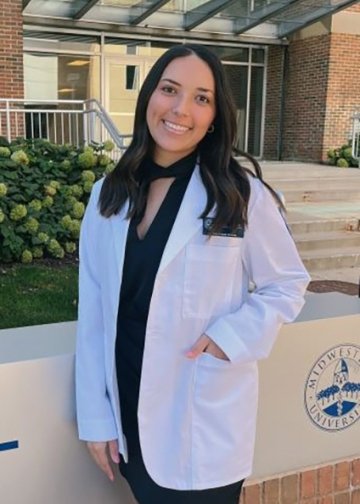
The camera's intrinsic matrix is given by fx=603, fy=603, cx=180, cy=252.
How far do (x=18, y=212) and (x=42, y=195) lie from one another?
1.74 feet

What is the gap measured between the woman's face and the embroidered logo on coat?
101 cm

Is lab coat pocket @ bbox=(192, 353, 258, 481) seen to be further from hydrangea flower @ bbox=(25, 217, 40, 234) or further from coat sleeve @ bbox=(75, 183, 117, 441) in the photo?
hydrangea flower @ bbox=(25, 217, 40, 234)

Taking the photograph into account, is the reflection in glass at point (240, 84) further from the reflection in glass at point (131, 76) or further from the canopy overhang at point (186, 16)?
the reflection in glass at point (131, 76)

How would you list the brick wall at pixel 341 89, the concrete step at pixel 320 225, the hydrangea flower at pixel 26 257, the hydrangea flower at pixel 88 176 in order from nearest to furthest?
the hydrangea flower at pixel 26 257, the hydrangea flower at pixel 88 176, the concrete step at pixel 320 225, the brick wall at pixel 341 89

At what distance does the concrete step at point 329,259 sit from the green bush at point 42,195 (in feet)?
8.26

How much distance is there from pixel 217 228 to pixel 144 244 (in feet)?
0.63

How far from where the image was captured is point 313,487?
7.32ft

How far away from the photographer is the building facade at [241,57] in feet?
38.6

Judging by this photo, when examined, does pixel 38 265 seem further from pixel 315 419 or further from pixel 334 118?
pixel 334 118

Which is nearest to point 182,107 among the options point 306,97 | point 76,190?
point 76,190

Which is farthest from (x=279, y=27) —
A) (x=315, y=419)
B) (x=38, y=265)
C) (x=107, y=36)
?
(x=315, y=419)

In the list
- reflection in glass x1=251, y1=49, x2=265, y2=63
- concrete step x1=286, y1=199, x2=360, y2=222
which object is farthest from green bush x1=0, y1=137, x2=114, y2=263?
reflection in glass x1=251, y1=49, x2=265, y2=63

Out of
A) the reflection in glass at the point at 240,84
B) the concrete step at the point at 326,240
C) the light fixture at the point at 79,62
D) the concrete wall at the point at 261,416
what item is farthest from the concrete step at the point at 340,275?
the light fixture at the point at 79,62

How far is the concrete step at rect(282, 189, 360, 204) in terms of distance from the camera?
31.1ft
